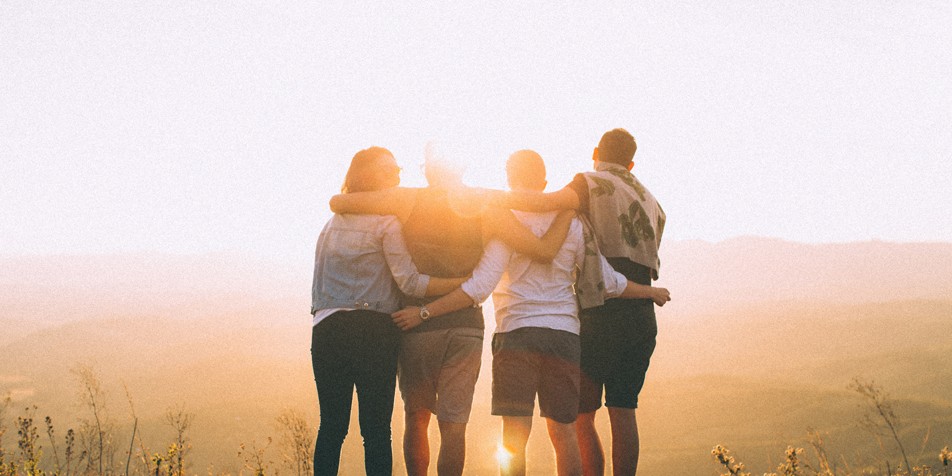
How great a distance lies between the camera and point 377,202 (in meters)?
4.07

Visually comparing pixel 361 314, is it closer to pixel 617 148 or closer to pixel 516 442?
pixel 516 442

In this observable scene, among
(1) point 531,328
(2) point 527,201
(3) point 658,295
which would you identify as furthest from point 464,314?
(3) point 658,295

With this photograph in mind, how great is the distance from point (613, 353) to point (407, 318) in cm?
137

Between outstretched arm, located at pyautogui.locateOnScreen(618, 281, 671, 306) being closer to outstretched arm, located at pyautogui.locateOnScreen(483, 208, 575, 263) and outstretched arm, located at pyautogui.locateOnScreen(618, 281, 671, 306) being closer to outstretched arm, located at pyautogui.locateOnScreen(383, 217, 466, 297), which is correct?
outstretched arm, located at pyautogui.locateOnScreen(483, 208, 575, 263)

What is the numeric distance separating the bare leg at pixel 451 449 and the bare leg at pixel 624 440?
102 centimetres

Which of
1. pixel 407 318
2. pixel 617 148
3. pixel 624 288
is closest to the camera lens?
pixel 407 318

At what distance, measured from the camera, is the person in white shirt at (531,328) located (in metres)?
3.99

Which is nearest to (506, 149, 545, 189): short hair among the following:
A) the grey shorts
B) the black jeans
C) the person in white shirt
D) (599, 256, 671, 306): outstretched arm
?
the person in white shirt

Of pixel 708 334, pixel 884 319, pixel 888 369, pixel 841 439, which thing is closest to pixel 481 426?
pixel 841 439

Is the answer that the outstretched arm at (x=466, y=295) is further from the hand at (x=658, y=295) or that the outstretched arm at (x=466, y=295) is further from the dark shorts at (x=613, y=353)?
the hand at (x=658, y=295)

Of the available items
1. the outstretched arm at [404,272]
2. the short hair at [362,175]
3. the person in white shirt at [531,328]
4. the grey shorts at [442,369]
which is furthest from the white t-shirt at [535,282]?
the short hair at [362,175]

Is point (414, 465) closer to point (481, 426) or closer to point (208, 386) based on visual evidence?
point (481, 426)

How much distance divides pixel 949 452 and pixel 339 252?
11.9 feet

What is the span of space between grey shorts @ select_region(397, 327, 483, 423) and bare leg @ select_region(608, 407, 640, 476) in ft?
3.33
